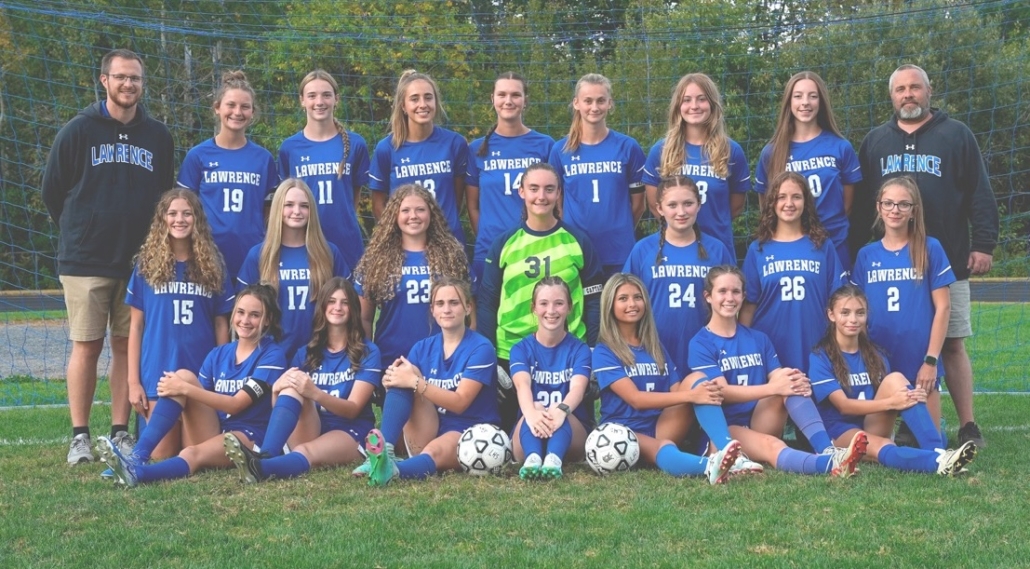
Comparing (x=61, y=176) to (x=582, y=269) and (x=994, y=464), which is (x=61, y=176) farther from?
(x=994, y=464)

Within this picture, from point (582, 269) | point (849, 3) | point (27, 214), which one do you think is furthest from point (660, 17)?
point (582, 269)

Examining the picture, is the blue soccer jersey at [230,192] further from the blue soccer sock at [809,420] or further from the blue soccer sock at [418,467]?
the blue soccer sock at [809,420]

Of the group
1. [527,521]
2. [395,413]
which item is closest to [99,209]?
[395,413]

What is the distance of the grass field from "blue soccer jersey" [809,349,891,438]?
40cm

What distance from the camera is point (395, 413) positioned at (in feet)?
15.7

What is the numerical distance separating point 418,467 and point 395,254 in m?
1.17

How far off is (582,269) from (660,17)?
11.0 metres

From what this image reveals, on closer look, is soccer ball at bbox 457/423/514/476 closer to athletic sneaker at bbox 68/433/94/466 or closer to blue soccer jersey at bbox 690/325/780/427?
blue soccer jersey at bbox 690/325/780/427

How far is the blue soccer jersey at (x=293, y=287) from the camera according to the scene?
5.30m

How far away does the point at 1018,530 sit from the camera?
11.6ft

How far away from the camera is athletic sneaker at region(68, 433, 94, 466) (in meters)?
5.24

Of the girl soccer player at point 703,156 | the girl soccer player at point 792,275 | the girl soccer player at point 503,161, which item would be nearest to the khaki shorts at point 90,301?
the girl soccer player at point 503,161

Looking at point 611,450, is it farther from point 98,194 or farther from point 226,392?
point 98,194

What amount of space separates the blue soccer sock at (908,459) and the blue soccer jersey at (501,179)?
2122mm
